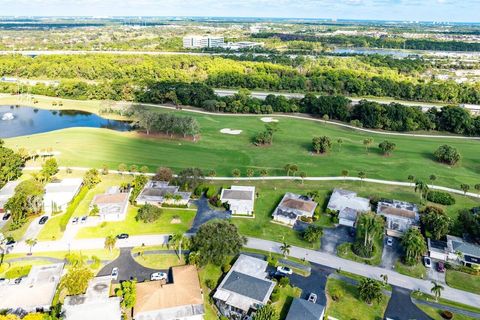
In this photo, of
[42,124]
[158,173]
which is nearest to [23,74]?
[42,124]

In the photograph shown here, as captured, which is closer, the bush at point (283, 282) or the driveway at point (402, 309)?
the driveway at point (402, 309)

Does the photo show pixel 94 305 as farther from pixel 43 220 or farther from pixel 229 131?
pixel 229 131

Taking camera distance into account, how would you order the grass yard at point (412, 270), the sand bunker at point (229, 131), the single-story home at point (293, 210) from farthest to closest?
the sand bunker at point (229, 131), the single-story home at point (293, 210), the grass yard at point (412, 270)

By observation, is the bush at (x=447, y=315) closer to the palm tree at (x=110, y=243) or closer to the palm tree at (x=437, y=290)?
the palm tree at (x=437, y=290)

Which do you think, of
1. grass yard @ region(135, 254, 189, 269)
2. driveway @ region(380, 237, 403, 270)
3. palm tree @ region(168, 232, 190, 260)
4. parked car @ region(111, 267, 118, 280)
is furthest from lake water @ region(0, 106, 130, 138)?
driveway @ region(380, 237, 403, 270)

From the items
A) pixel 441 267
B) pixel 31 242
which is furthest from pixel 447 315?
pixel 31 242

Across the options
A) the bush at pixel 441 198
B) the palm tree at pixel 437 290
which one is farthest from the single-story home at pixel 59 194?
the bush at pixel 441 198
